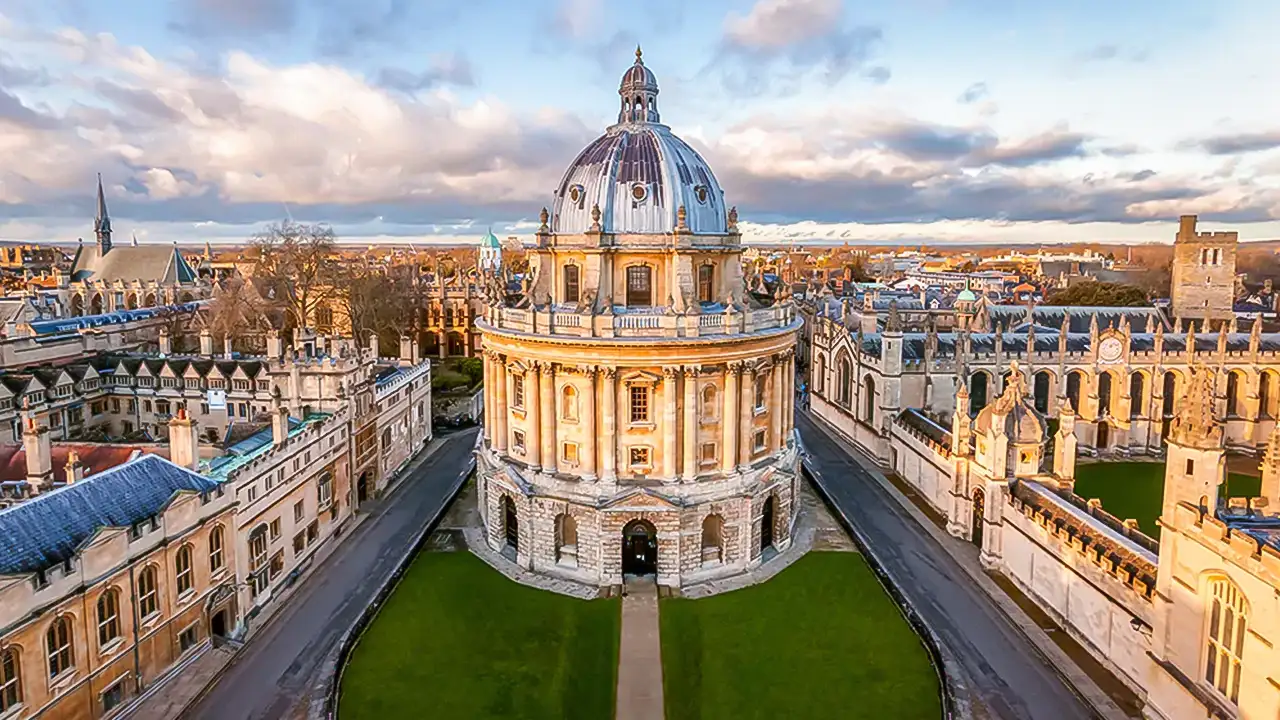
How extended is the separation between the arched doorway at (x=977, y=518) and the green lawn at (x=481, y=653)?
19299 mm

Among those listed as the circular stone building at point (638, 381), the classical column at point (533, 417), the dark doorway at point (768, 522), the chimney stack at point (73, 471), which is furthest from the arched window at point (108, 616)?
the dark doorway at point (768, 522)

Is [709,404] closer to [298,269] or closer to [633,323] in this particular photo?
[633,323]

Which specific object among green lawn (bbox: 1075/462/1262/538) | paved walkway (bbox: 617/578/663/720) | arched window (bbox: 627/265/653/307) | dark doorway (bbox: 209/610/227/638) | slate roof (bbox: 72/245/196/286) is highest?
slate roof (bbox: 72/245/196/286)

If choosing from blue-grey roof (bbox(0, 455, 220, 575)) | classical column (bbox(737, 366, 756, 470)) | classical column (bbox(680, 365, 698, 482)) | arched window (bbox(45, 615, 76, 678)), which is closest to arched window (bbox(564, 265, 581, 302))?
classical column (bbox(680, 365, 698, 482))

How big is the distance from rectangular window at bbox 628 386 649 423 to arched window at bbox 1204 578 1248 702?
21726 millimetres

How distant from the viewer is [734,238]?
1527 inches

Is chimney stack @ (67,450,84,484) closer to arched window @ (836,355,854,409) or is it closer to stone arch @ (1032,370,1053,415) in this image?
arched window @ (836,355,854,409)

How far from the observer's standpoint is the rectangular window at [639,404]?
1433 inches

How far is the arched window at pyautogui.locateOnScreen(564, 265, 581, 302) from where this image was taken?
125 feet

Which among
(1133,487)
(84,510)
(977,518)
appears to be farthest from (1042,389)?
(84,510)

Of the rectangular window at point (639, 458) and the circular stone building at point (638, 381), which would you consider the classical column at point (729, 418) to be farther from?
the rectangular window at point (639, 458)

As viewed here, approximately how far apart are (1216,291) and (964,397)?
197 ft

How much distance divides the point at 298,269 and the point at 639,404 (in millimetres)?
50728

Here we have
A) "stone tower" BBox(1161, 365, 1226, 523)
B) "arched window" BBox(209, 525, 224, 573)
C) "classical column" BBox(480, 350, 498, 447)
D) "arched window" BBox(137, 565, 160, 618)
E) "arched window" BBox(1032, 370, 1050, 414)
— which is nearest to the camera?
"stone tower" BBox(1161, 365, 1226, 523)
